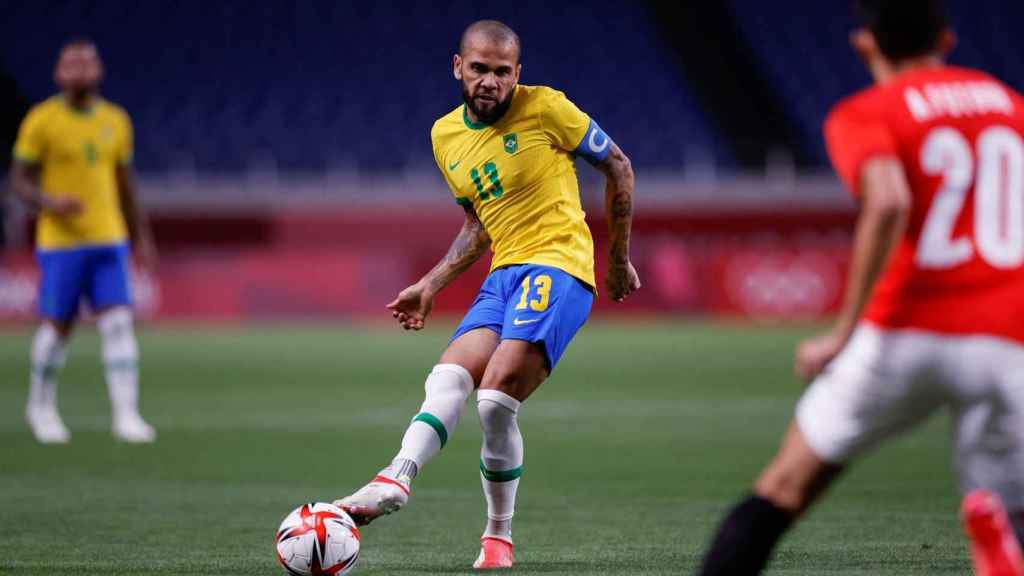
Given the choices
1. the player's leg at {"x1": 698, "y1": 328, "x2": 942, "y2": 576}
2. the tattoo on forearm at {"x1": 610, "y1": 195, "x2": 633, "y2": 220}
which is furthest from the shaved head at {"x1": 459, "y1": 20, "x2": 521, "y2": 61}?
the player's leg at {"x1": 698, "y1": 328, "x2": 942, "y2": 576}

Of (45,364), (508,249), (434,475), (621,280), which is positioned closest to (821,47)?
(45,364)

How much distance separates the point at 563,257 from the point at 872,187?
2670 millimetres

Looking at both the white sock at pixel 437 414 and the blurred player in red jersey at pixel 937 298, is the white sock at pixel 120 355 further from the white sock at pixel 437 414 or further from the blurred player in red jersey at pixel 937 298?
the blurred player in red jersey at pixel 937 298

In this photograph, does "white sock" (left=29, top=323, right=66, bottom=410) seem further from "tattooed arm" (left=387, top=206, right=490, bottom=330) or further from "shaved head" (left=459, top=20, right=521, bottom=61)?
"shaved head" (left=459, top=20, right=521, bottom=61)

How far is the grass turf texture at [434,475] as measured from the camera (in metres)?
6.59

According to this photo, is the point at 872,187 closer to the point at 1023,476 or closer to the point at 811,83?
the point at 1023,476

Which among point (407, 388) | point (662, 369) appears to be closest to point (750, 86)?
point (662, 369)

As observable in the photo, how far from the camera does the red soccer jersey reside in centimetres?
418

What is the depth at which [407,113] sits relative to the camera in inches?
1228

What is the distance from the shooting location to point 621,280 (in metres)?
6.78

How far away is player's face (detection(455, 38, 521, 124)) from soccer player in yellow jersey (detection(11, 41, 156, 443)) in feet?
18.3

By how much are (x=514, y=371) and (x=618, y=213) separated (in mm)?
860

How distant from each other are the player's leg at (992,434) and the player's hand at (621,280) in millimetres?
2596

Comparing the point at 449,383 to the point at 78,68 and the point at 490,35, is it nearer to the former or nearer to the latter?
the point at 490,35
